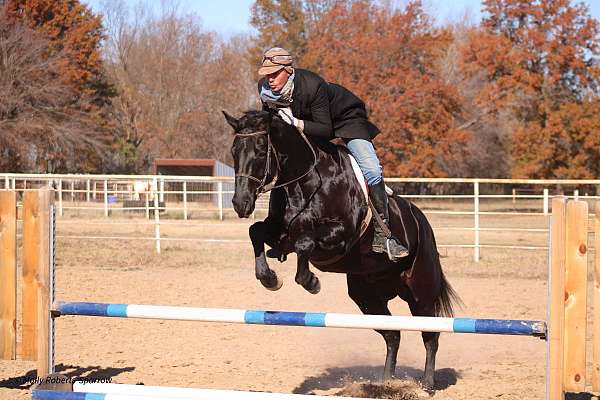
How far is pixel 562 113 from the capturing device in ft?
117

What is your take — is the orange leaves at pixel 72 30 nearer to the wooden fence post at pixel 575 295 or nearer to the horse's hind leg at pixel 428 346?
the horse's hind leg at pixel 428 346

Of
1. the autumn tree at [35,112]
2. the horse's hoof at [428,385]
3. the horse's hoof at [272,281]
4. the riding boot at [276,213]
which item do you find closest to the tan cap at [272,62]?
the riding boot at [276,213]

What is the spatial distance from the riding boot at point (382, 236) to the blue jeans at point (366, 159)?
0.07m

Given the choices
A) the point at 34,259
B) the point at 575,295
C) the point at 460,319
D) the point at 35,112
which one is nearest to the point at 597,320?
the point at 575,295

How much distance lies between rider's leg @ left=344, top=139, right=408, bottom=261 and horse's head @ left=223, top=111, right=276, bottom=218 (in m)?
0.89

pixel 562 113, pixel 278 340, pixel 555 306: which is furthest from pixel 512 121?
pixel 555 306

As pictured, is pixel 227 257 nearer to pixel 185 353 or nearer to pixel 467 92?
pixel 185 353

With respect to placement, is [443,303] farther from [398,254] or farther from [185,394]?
[185,394]

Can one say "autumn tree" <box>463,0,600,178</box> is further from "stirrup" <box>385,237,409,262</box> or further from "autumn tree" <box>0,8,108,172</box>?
"stirrup" <box>385,237,409,262</box>

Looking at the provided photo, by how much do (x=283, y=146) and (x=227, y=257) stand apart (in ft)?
34.8

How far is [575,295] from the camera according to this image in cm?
445

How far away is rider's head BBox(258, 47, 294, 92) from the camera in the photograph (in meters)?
5.18

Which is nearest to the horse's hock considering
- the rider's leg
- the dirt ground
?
the dirt ground

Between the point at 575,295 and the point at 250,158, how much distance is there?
2.16 m
